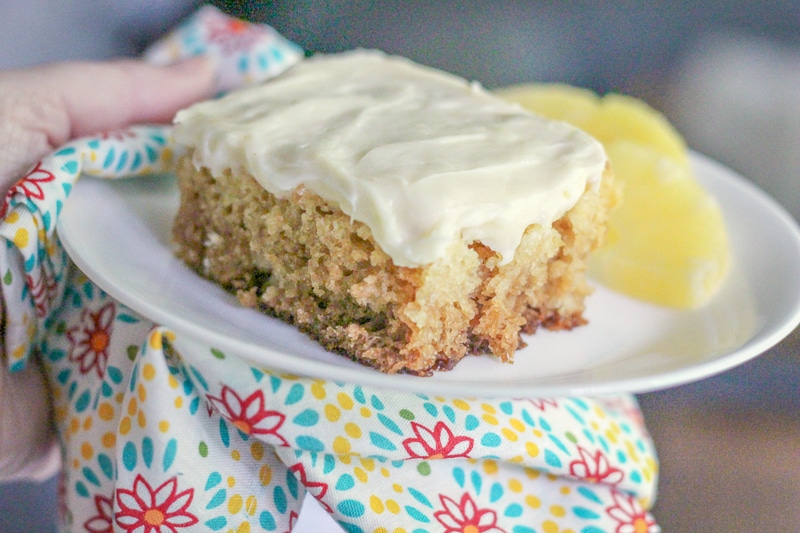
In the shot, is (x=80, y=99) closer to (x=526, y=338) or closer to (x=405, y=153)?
→ (x=405, y=153)

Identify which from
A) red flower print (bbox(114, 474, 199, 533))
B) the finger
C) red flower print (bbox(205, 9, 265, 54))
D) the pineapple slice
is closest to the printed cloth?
red flower print (bbox(114, 474, 199, 533))

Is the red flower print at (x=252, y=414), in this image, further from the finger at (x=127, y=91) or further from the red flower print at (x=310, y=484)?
the finger at (x=127, y=91)

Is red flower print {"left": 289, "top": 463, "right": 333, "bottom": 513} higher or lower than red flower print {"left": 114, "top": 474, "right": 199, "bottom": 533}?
higher

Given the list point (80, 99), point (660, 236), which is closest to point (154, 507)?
point (80, 99)

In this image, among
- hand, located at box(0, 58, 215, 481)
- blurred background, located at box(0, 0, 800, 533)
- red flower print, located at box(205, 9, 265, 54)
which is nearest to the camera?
hand, located at box(0, 58, 215, 481)

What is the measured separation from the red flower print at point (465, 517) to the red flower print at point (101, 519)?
38cm

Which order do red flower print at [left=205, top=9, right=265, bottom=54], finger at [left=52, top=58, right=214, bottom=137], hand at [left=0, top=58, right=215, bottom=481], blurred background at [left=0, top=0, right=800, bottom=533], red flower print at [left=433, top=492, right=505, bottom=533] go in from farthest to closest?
1. blurred background at [left=0, top=0, right=800, bottom=533]
2. red flower print at [left=205, top=9, right=265, bottom=54]
3. finger at [left=52, top=58, right=214, bottom=137]
4. hand at [left=0, top=58, right=215, bottom=481]
5. red flower print at [left=433, top=492, right=505, bottom=533]

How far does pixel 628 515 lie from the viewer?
2.95 feet

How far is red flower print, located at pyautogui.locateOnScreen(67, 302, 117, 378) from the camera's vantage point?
2.90 feet

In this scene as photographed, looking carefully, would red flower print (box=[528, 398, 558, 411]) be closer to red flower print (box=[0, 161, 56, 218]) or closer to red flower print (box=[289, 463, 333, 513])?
red flower print (box=[289, 463, 333, 513])

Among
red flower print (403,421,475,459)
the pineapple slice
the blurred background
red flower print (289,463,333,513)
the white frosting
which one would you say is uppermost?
the white frosting

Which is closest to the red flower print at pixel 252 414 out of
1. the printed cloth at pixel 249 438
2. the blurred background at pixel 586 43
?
the printed cloth at pixel 249 438

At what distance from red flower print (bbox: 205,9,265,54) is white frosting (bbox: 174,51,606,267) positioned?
37 cm

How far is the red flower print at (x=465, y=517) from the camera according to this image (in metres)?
0.79
